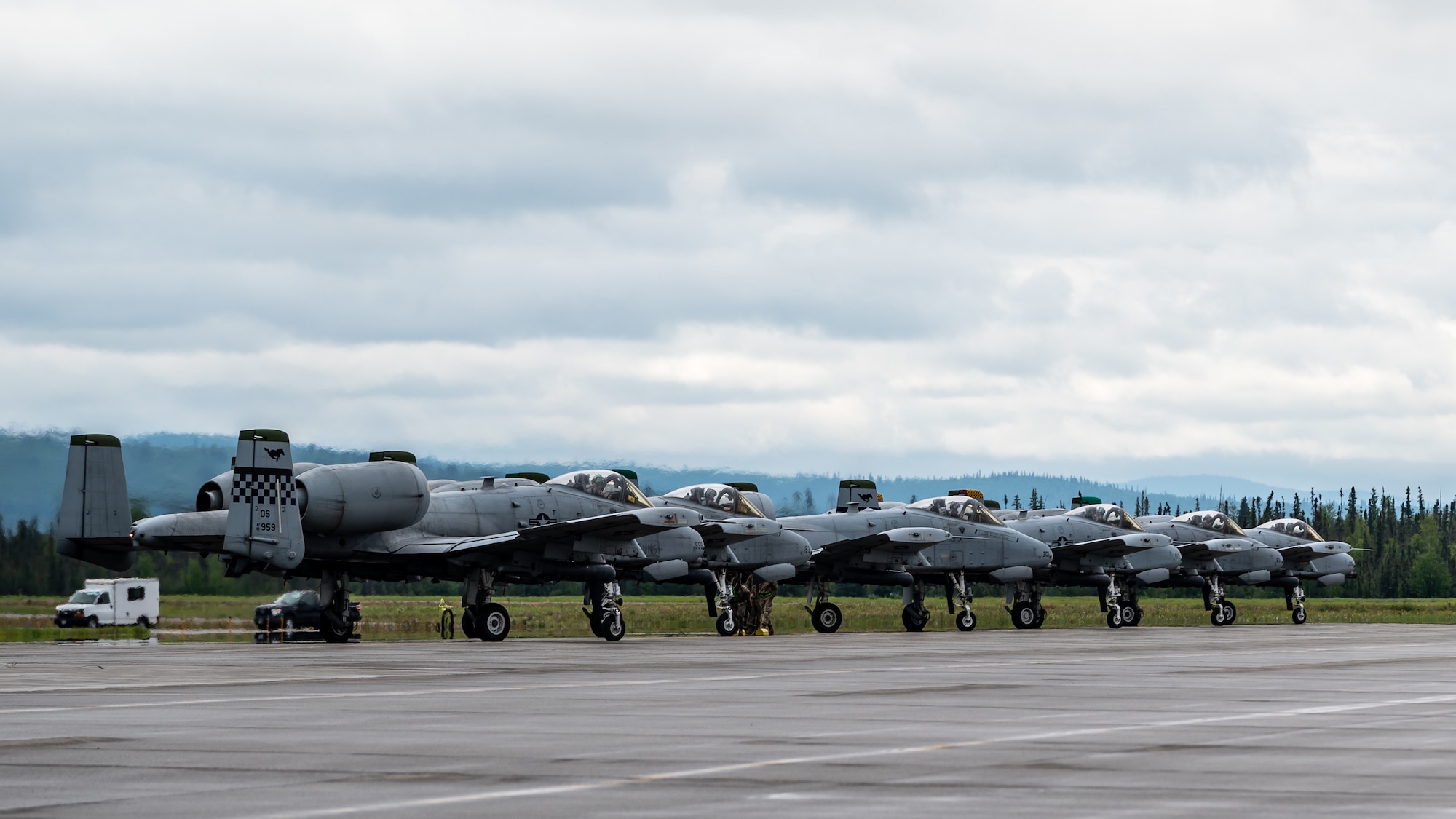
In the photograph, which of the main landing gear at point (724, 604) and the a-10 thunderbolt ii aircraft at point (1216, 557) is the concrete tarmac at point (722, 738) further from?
the a-10 thunderbolt ii aircraft at point (1216, 557)

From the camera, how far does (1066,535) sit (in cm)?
5088

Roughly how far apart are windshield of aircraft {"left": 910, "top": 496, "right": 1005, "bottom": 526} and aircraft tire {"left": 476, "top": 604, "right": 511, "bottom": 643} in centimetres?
1511

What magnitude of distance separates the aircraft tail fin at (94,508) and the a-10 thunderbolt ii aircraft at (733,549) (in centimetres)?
1300

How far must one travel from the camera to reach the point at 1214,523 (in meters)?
57.4

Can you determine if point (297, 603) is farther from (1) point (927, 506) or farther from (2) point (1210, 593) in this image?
(2) point (1210, 593)

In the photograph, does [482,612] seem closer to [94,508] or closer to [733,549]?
[733,549]

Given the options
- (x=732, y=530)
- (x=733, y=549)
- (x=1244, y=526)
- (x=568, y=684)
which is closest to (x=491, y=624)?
(x=732, y=530)

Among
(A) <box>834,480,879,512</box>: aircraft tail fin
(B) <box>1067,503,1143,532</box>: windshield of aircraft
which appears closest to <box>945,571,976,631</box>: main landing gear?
(A) <box>834,480,879,512</box>: aircraft tail fin

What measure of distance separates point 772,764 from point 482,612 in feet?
84.0

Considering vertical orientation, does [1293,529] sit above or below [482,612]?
above

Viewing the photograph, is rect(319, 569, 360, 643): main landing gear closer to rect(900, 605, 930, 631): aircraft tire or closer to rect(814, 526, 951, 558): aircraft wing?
rect(814, 526, 951, 558): aircraft wing

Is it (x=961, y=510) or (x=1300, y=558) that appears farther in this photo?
(x=1300, y=558)

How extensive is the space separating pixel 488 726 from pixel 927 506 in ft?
112

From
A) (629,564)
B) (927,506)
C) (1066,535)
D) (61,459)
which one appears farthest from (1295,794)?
(61,459)
